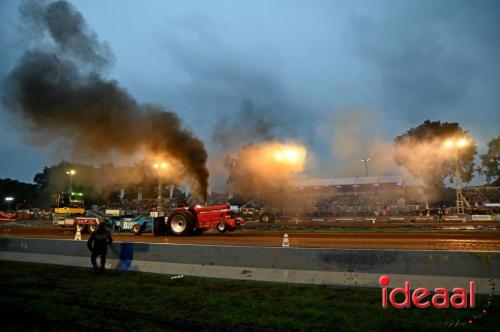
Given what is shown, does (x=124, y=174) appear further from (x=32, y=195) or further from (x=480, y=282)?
(x=480, y=282)

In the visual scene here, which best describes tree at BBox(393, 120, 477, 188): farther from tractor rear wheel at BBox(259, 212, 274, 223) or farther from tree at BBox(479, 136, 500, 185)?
tractor rear wheel at BBox(259, 212, 274, 223)

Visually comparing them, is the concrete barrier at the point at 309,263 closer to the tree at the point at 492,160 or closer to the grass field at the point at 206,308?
the grass field at the point at 206,308

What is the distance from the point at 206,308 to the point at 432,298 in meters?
3.52

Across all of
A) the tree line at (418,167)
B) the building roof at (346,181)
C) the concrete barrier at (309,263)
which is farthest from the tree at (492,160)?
the concrete barrier at (309,263)

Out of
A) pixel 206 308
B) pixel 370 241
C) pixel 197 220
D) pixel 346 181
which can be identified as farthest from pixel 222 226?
pixel 346 181

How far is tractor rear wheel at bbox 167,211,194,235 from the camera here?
16891 mm

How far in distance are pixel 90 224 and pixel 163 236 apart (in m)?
5.57

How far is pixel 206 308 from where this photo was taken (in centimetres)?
570

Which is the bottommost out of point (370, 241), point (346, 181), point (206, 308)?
point (206, 308)

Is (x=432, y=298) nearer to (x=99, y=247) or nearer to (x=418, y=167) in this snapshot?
(x=99, y=247)

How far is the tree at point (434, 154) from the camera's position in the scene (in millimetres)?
59375

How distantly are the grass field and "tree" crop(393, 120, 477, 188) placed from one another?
59988mm

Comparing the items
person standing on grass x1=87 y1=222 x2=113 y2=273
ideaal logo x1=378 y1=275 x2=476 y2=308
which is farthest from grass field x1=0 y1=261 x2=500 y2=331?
person standing on grass x1=87 y1=222 x2=113 y2=273

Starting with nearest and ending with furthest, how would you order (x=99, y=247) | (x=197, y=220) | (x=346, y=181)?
(x=99, y=247) → (x=197, y=220) → (x=346, y=181)
